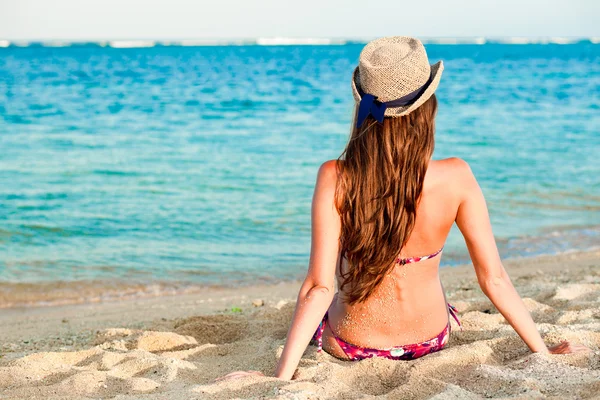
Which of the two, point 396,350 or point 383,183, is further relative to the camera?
point 396,350

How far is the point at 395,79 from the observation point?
257cm

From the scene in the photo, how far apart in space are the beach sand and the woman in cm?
17

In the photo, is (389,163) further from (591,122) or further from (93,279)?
(591,122)

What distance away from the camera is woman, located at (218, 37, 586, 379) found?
2617 mm

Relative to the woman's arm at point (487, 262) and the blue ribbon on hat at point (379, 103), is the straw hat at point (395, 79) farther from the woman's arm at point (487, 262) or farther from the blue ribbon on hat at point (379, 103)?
the woman's arm at point (487, 262)

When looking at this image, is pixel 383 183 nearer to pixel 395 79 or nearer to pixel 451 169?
pixel 451 169

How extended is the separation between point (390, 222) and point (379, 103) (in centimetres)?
48

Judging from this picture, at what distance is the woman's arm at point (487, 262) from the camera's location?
2.79 metres

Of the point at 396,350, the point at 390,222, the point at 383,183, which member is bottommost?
the point at 396,350

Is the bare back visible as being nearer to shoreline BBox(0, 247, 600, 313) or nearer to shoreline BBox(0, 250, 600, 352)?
shoreline BBox(0, 250, 600, 352)

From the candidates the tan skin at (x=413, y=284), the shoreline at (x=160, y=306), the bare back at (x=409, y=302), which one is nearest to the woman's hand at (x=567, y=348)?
the tan skin at (x=413, y=284)

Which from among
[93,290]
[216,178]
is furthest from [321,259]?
[216,178]

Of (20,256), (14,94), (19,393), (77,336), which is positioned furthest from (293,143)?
(14,94)

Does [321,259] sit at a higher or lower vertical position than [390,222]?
lower
